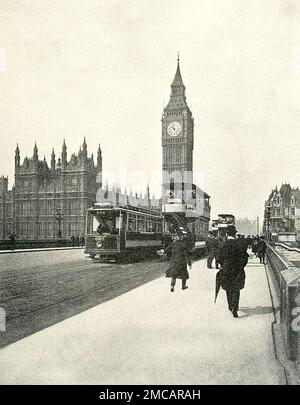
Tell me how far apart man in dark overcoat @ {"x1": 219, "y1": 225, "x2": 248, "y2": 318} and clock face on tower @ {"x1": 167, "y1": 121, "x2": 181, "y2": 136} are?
90.0m

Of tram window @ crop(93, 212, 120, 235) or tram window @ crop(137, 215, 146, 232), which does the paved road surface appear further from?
tram window @ crop(137, 215, 146, 232)

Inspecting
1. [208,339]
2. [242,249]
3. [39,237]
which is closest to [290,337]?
[208,339]

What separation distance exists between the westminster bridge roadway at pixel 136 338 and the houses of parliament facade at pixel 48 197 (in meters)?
65.3

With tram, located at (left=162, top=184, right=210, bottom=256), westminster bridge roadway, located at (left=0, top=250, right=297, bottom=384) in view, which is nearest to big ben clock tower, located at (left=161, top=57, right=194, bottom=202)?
tram, located at (left=162, top=184, right=210, bottom=256)

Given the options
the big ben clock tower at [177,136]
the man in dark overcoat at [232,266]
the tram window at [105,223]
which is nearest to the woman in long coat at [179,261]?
the man in dark overcoat at [232,266]

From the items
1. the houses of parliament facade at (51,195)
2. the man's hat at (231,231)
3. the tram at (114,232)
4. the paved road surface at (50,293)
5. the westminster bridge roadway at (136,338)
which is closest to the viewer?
the westminster bridge roadway at (136,338)

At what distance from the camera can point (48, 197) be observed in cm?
7712

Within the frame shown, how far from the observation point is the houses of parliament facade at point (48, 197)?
75.4 metres

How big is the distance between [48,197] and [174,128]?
3569 cm

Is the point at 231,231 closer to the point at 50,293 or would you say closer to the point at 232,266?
the point at 232,266

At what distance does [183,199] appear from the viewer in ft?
93.7

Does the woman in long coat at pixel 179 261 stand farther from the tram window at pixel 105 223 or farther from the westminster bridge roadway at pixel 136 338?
the tram window at pixel 105 223

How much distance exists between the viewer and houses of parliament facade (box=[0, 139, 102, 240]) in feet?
247
